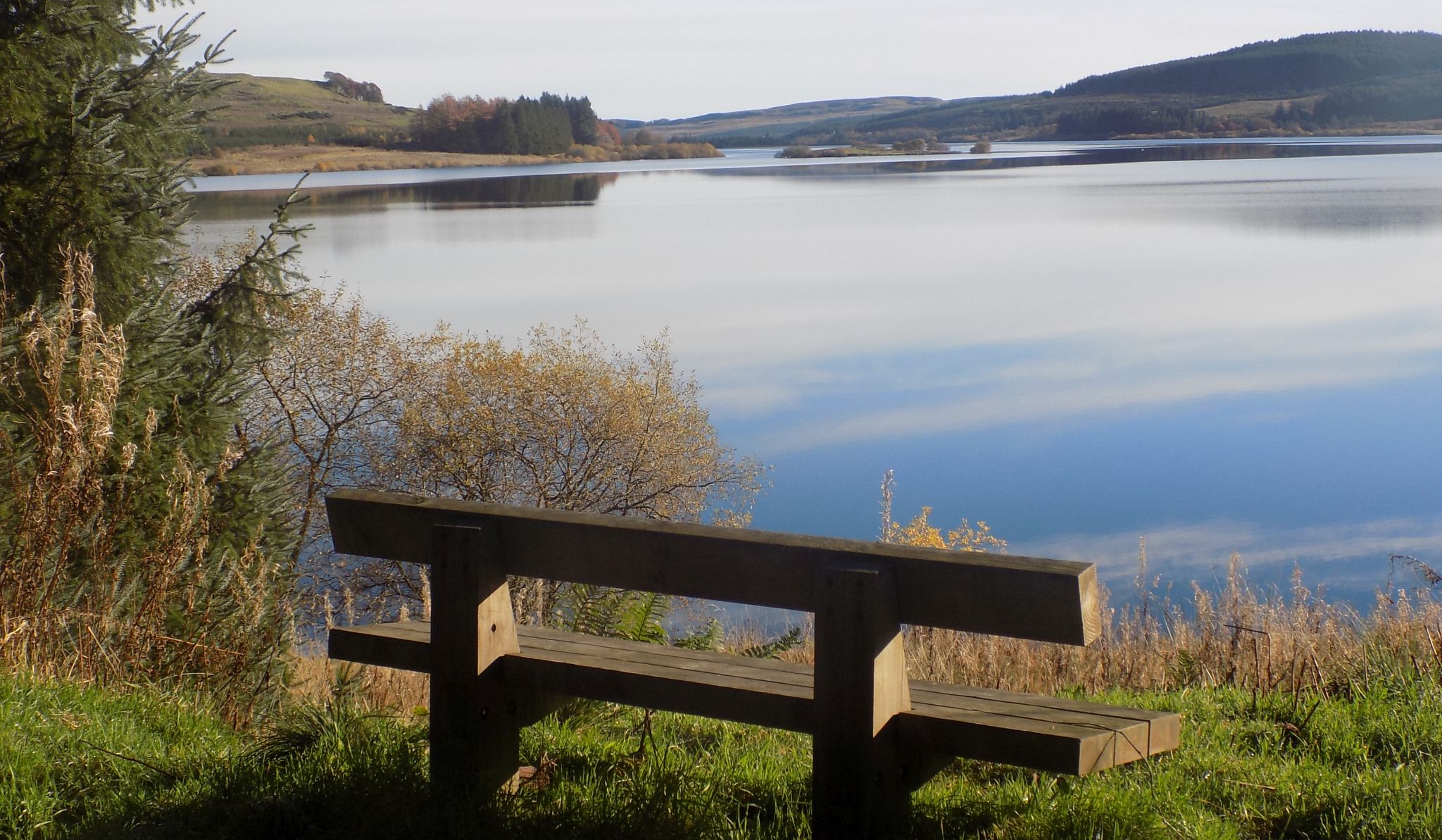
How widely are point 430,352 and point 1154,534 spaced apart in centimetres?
1646

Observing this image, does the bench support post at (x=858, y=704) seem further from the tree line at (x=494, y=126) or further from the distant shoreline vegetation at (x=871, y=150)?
the distant shoreline vegetation at (x=871, y=150)

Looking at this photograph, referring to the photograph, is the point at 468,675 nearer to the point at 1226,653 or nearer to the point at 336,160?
the point at 1226,653

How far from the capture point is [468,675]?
3041 millimetres

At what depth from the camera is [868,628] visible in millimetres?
2604

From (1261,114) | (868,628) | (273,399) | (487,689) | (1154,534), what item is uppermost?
(1261,114)

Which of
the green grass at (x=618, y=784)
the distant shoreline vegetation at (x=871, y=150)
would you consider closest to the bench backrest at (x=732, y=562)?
Answer: the green grass at (x=618, y=784)

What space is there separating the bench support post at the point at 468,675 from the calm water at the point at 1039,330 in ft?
60.4

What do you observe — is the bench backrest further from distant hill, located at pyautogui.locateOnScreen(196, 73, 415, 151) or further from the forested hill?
the forested hill

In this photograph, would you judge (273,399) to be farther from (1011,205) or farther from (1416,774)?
(1011,205)

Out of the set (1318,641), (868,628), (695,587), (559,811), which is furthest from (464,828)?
(1318,641)

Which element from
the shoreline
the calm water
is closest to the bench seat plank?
the calm water

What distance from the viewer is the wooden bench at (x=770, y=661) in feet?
8.44

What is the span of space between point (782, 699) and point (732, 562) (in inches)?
14.6

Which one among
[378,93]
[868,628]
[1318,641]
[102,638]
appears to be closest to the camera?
[868,628]
